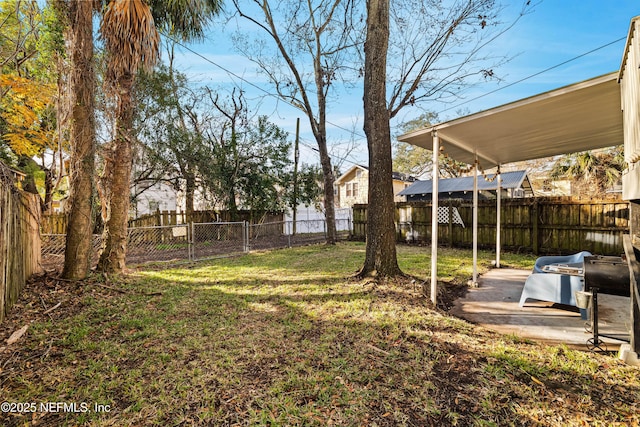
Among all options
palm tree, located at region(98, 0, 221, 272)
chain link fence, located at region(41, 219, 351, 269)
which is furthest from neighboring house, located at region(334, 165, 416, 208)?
palm tree, located at region(98, 0, 221, 272)

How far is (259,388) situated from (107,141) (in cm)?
512

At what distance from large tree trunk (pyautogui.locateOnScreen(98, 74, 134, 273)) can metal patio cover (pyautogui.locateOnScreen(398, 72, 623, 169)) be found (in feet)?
15.5

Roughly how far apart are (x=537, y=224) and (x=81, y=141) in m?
10.7

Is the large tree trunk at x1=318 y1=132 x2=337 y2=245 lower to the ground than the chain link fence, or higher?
higher

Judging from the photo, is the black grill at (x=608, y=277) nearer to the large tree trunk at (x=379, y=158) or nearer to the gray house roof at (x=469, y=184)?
the large tree trunk at (x=379, y=158)

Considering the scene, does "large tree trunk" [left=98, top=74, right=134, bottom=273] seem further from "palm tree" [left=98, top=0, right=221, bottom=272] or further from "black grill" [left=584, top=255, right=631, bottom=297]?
"black grill" [left=584, top=255, right=631, bottom=297]

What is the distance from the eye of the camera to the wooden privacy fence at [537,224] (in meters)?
7.24

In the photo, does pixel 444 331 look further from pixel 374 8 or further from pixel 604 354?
pixel 374 8

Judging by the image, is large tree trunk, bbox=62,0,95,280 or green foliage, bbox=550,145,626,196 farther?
green foliage, bbox=550,145,626,196

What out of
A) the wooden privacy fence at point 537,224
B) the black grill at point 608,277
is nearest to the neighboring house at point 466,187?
the wooden privacy fence at point 537,224

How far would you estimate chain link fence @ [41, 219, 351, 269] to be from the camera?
23.2 feet

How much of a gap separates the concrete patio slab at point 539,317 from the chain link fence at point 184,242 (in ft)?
20.4

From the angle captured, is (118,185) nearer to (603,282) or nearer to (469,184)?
(603,282)

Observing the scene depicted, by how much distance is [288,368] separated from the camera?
2396 mm
